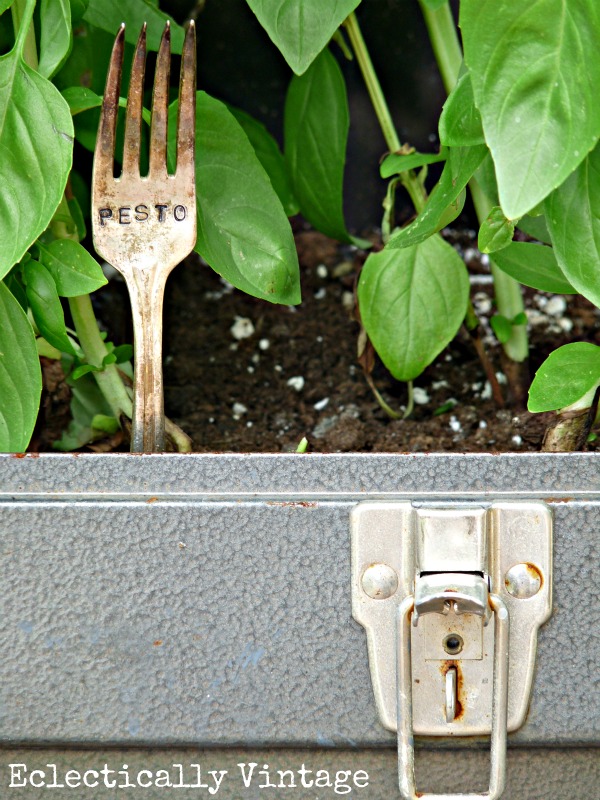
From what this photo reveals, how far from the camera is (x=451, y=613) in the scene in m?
0.45

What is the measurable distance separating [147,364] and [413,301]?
23 cm

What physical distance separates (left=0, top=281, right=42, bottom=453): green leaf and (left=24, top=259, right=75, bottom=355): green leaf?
1 cm

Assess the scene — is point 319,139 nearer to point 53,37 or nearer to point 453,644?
point 53,37

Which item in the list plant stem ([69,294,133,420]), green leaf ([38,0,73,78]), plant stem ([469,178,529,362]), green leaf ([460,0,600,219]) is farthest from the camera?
plant stem ([469,178,529,362])

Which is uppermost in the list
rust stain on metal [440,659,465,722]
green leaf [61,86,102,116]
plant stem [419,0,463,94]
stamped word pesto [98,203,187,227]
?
plant stem [419,0,463,94]

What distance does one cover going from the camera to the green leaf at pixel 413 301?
2.05 ft

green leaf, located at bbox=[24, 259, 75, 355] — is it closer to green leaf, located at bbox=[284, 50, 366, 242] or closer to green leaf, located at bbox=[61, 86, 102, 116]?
green leaf, located at bbox=[61, 86, 102, 116]

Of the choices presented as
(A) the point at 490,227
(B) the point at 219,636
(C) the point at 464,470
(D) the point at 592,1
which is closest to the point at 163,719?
(B) the point at 219,636

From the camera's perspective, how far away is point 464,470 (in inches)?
17.3

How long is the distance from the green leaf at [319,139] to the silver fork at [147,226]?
0.74ft

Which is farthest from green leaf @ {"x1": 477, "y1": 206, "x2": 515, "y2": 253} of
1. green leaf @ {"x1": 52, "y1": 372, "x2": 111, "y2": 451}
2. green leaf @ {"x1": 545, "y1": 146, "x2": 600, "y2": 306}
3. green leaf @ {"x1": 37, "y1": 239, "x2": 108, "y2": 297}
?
green leaf @ {"x1": 52, "y1": 372, "x2": 111, "y2": 451}

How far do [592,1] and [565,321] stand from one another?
0.43 metres

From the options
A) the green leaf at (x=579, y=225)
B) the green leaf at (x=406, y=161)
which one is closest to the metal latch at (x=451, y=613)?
Result: the green leaf at (x=579, y=225)

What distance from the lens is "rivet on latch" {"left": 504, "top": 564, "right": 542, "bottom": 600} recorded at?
0.45m
